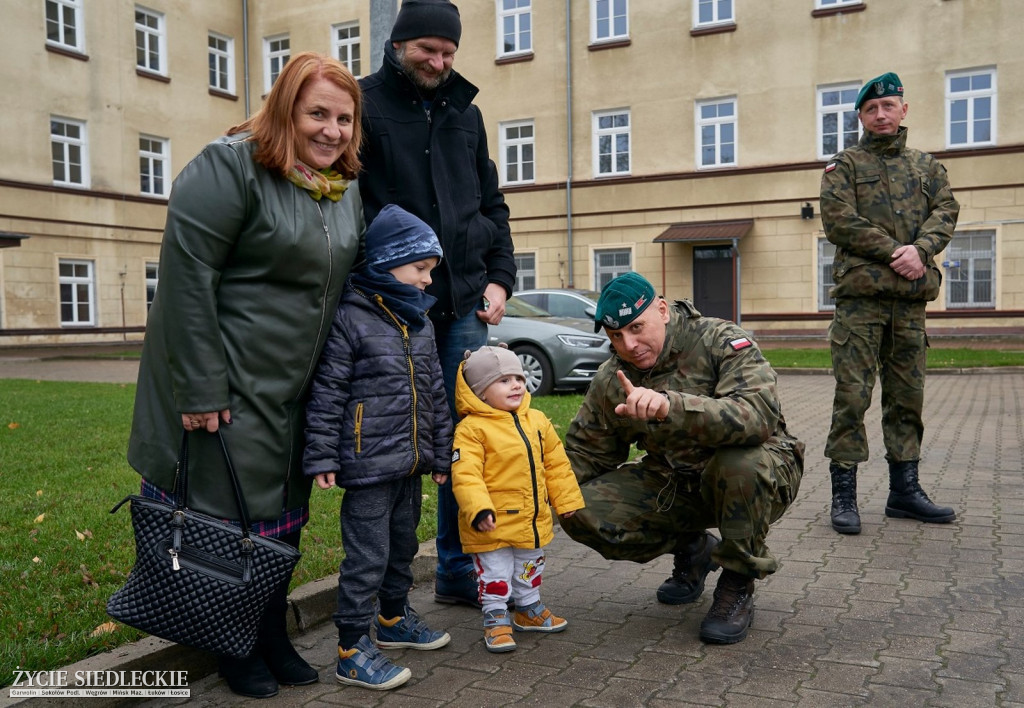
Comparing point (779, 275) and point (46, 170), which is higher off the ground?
point (46, 170)

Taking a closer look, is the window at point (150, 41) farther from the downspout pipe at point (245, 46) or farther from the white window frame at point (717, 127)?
the white window frame at point (717, 127)

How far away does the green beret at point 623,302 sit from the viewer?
3.78 metres

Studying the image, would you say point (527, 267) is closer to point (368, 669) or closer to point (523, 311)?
point (523, 311)

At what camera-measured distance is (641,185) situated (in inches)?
1005

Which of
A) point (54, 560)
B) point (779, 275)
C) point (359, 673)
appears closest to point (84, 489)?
point (54, 560)

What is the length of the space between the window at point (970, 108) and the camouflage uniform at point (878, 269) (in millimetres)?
18801

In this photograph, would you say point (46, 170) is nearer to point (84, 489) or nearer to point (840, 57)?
point (840, 57)

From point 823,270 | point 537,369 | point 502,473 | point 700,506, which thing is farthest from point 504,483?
point 823,270

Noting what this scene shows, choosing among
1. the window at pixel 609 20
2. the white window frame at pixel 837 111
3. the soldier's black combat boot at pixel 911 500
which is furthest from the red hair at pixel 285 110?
the window at pixel 609 20

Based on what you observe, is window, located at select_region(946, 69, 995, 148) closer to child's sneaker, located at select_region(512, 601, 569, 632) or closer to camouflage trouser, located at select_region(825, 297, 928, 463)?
camouflage trouser, located at select_region(825, 297, 928, 463)

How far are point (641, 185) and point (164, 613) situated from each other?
2355 centimetres

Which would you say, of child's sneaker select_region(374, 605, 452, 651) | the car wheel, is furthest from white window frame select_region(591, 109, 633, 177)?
child's sneaker select_region(374, 605, 452, 651)

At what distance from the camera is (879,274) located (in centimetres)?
554

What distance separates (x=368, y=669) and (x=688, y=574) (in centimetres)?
158
